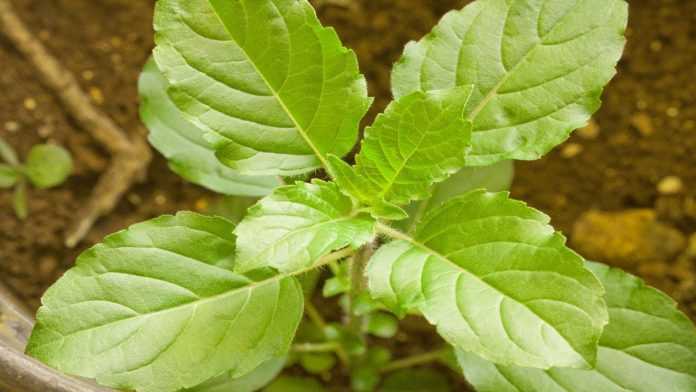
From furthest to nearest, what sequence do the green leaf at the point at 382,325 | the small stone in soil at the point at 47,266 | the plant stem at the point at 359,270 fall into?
1. the small stone in soil at the point at 47,266
2. the green leaf at the point at 382,325
3. the plant stem at the point at 359,270

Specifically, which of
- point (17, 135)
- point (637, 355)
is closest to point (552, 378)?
point (637, 355)

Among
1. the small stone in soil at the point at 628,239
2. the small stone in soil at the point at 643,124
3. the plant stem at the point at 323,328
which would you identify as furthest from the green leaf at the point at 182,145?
the small stone in soil at the point at 643,124

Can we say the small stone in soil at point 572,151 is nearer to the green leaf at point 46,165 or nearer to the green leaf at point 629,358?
the green leaf at point 629,358

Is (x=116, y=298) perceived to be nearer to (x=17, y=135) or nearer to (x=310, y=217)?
(x=310, y=217)

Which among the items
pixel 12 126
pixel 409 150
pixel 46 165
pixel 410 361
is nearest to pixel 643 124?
pixel 410 361

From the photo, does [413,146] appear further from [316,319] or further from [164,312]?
[316,319]
